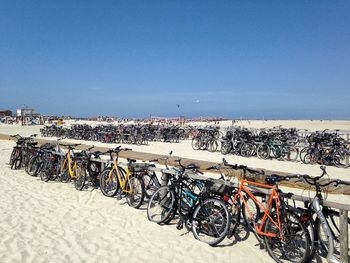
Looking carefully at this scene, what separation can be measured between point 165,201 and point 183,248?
1.01 m

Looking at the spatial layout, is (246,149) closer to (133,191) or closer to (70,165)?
(70,165)

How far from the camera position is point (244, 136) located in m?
14.1

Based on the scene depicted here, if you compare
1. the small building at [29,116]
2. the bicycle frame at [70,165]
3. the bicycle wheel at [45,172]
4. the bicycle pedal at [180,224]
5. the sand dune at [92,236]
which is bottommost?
the sand dune at [92,236]

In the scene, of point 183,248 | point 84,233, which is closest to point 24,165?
point 84,233

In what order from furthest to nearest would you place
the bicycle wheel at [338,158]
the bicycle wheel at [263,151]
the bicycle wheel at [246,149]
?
the bicycle wheel at [246,149], the bicycle wheel at [263,151], the bicycle wheel at [338,158]

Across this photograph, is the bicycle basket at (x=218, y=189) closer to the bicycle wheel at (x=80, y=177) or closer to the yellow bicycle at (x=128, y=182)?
the yellow bicycle at (x=128, y=182)

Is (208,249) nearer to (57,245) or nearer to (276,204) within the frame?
(276,204)

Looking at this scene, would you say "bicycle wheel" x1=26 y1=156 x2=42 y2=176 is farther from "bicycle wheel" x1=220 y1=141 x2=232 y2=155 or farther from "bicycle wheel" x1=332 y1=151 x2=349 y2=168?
"bicycle wheel" x1=332 y1=151 x2=349 y2=168

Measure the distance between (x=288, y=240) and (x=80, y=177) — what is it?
5.11 m

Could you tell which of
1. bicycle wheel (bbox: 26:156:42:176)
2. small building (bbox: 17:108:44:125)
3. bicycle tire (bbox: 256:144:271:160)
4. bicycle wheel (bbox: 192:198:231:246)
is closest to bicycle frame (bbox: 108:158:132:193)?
bicycle wheel (bbox: 192:198:231:246)

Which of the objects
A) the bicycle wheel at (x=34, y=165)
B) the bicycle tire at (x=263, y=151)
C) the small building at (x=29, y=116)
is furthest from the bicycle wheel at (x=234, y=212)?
the small building at (x=29, y=116)

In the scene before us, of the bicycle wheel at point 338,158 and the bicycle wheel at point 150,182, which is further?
the bicycle wheel at point 338,158

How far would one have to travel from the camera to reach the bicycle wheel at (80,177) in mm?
7225

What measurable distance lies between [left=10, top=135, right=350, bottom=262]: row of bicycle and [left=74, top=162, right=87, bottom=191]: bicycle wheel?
2 cm
